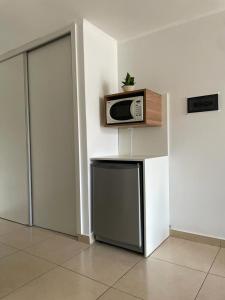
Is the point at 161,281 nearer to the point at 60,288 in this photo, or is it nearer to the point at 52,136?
the point at 60,288

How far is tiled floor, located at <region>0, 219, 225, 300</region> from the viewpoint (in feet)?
5.22

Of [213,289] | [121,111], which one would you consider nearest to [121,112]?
[121,111]

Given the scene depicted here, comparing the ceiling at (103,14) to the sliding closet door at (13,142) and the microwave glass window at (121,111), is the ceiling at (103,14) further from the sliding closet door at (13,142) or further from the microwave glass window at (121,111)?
the microwave glass window at (121,111)

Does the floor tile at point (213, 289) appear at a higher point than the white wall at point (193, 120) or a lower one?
lower

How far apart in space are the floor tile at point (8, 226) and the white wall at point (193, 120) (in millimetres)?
1825

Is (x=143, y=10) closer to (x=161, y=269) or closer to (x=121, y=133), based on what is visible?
(x=121, y=133)

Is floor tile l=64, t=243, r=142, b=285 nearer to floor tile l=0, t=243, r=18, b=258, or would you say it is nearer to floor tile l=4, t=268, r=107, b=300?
floor tile l=4, t=268, r=107, b=300

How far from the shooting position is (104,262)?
2.01 metres

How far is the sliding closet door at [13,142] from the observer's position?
2893 millimetres

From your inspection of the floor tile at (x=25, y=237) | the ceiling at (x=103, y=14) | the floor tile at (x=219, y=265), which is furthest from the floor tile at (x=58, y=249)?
the ceiling at (x=103, y=14)

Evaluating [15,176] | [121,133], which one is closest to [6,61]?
[15,176]

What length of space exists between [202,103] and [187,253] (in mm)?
1401

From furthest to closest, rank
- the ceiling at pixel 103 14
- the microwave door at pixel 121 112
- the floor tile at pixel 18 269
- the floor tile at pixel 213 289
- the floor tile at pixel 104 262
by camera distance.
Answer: the microwave door at pixel 121 112 < the ceiling at pixel 103 14 < the floor tile at pixel 104 262 < the floor tile at pixel 18 269 < the floor tile at pixel 213 289

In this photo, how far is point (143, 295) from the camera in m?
1.56
